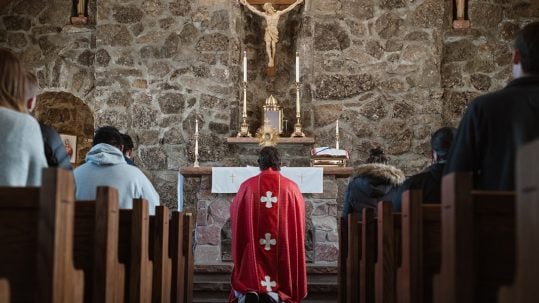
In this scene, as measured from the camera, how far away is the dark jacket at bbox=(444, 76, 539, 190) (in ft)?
8.94

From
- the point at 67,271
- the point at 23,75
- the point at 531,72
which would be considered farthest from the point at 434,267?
the point at 23,75

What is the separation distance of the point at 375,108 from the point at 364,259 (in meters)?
5.15

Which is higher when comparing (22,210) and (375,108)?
(375,108)

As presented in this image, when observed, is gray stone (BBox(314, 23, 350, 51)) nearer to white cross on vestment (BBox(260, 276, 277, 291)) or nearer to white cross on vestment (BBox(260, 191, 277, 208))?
white cross on vestment (BBox(260, 191, 277, 208))

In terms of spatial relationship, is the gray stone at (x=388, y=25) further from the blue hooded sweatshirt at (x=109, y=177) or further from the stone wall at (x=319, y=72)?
the blue hooded sweatshirt at (x=109, y=177)

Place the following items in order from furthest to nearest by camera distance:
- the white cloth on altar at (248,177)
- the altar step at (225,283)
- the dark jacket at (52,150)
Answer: the white cloth on altar at (248,177) → the altar step at (225,283) → the dark jacket at (52,150)

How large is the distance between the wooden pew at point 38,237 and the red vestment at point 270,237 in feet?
12.5

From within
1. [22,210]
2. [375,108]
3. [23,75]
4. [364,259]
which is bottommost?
[364,259]

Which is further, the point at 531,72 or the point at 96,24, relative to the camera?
the point at 96,24

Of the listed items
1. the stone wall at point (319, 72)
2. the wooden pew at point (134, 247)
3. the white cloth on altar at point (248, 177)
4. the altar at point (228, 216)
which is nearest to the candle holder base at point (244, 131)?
the stone wall at point (319, 72)

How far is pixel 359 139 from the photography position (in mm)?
8844

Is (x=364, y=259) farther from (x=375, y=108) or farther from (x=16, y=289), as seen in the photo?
(x=375, y=108)

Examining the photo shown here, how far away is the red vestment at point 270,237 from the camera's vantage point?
5812 millimetres

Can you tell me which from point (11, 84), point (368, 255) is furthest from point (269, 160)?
point (11, 84)
